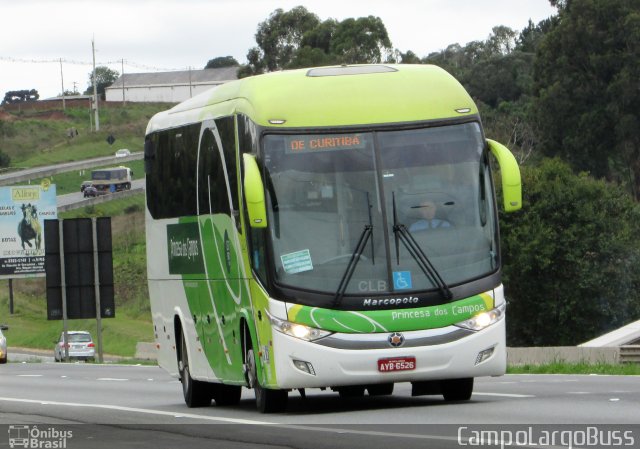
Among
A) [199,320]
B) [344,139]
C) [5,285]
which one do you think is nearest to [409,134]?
[344,139]

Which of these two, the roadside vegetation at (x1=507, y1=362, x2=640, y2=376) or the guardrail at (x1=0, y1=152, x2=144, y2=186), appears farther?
the guardrail at (x1=0, y1=152, x2=144, y2=186)

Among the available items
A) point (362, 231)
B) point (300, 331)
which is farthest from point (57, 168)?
point (300, 331)

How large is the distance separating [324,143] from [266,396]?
2.69 metres

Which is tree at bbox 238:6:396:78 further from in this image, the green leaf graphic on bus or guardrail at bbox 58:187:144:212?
the green leaf graphic on bus

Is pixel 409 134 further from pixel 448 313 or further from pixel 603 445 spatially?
pixel 603 445

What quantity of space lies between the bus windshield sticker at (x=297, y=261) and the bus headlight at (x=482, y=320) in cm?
159

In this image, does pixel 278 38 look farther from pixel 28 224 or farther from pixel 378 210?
pixel 378 210

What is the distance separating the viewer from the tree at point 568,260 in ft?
223

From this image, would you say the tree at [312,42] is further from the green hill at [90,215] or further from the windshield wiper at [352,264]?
the windshield wiper at [352,264]

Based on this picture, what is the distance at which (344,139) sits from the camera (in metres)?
15.2

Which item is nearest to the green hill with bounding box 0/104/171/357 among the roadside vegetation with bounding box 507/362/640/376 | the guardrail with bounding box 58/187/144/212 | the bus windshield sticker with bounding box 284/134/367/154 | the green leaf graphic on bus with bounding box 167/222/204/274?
the guardrail with bounding box 58/187/144/212

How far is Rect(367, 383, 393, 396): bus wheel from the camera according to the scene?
1808cm

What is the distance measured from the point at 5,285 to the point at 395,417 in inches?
3156

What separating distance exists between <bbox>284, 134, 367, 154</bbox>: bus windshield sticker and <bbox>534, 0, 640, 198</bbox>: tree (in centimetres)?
6445
